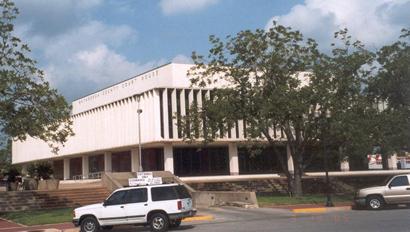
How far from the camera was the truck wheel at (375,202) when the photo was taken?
27422mm

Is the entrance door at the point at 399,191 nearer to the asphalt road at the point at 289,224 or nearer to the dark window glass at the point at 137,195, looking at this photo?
the asphalt road at the point at 289,224

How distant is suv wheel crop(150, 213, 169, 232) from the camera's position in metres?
20.8

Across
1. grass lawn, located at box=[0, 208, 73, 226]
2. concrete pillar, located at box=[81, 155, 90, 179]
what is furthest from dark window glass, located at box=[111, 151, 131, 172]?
grass lawn, located at box=[0, 208, 73, 226]

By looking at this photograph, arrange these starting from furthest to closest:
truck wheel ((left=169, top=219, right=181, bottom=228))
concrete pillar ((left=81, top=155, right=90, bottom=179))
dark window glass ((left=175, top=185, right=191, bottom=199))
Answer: concrete pillar ((left=81, top=155, right=90, bottom=179)) < truck wheel ((left=169, top=219, right=181, bottom=228)) < dark window glass ((left=175, top=185, right=191, bottom=199))

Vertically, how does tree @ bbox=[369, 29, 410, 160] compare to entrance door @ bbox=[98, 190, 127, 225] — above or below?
above

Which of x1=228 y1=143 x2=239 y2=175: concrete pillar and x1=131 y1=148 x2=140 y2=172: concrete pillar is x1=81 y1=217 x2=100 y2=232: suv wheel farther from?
x1=131 y1=148 x2=140 y2=172: concrete pillar

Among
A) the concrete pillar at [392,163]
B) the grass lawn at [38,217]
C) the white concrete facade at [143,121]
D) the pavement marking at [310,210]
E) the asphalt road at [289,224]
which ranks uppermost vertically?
the white concrete facade at [143,121]

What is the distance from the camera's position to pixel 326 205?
30484 mm

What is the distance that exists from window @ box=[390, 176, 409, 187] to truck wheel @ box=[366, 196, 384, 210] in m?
0.90

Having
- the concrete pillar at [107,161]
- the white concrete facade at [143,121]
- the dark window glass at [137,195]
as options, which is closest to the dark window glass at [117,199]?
the dark window glass at [137,195]

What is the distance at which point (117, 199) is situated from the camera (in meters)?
21.4

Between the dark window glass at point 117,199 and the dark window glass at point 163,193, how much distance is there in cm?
111

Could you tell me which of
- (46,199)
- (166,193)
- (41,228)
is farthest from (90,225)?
(46,199)

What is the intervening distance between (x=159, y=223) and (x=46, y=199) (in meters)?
17.5
